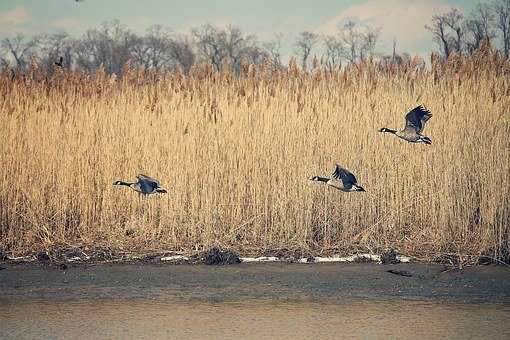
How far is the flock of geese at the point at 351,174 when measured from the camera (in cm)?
659

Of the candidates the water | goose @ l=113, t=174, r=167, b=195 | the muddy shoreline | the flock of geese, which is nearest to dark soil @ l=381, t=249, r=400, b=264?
the muddy shoreline

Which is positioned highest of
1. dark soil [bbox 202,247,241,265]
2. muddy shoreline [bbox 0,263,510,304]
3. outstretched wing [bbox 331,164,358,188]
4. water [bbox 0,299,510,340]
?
outstretched wing [bbox 331,164,358,188]

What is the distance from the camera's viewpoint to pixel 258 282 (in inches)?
242

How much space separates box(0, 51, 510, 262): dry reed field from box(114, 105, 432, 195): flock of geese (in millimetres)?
491

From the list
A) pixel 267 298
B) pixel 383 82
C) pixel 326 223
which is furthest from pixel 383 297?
pixel 383 82

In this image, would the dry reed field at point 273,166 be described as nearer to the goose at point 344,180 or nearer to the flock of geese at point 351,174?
the flock of geese at point 351,174

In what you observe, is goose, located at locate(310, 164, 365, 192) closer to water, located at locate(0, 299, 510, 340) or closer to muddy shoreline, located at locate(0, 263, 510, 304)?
muddy shoreline, located at locate(0, 263, 510, 304)

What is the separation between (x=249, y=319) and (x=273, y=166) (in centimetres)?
Result: 296

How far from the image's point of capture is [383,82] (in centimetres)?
861

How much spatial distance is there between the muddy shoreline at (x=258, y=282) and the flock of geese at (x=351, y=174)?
2.32 ft

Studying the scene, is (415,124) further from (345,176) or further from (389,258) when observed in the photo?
(389,258)

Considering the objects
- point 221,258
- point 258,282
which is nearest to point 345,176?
point 258,282

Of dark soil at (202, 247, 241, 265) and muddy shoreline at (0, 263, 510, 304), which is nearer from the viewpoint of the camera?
muddy shoreline at (0, 263, 510, 304)

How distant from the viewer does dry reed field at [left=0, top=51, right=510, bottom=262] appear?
24.2 ft
